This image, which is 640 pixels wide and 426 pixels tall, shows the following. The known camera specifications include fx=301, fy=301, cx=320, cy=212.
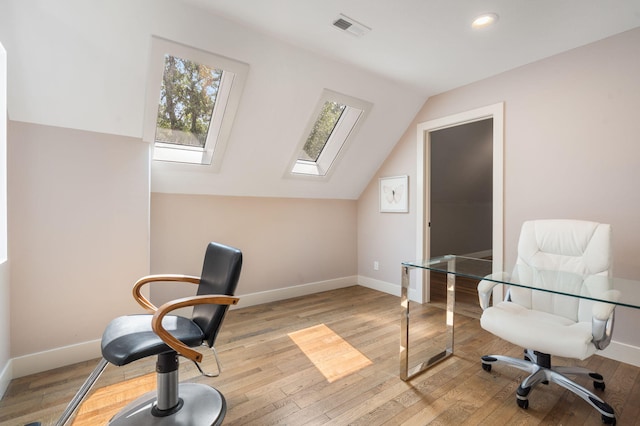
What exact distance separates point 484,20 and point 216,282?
8.13ft

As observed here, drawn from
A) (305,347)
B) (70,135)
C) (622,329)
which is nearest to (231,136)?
(70,135)

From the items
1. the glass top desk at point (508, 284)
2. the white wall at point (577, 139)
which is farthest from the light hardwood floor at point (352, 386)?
the white wall at point (577, 139)

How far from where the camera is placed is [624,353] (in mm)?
2258

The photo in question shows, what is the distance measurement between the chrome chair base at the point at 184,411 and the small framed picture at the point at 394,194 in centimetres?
281

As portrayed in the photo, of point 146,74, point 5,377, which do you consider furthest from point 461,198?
point 5,377

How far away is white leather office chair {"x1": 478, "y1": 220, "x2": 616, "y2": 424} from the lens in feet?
5.24

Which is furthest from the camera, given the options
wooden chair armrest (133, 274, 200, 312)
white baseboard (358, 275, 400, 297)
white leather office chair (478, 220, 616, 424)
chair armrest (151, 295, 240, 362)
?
white baseboard (358, 275, 400, 297)

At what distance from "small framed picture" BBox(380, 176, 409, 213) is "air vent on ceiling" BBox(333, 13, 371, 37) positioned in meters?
A: 1.90

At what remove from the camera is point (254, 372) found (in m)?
2.12

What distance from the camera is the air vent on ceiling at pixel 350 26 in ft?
6.86

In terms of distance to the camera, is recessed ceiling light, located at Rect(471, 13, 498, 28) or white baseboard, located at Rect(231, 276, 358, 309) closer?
recessed ceiling light, located at Rect(471, 13, 498, 28)

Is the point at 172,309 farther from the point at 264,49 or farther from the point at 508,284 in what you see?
the point at 264,49

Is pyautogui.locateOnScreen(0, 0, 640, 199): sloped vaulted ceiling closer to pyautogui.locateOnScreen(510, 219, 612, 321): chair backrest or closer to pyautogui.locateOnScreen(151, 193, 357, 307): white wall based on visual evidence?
pyautogui.locateOnScreen(151, 193, 357, 307): white wall

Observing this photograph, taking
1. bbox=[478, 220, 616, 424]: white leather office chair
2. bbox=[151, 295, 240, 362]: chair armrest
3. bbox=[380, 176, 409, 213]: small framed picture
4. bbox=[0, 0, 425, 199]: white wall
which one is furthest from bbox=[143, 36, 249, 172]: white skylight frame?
bbox=[478, 220, 616, 424]: white leather office chair
